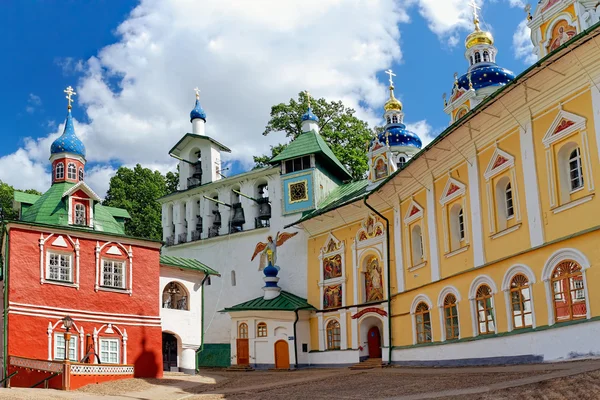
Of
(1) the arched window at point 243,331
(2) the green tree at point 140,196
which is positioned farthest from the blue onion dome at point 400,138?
(2) the green tree at point 140,196

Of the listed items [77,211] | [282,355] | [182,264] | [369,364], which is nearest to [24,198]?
[77,211]

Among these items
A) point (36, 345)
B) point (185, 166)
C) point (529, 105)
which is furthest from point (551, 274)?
point (185, 166)

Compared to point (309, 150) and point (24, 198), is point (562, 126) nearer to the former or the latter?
point (309, 150)

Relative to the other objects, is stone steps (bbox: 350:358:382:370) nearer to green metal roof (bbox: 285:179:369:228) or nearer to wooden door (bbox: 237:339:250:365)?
wooden door (bbox: 237:339:250:365)

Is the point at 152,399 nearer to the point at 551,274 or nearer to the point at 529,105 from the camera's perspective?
the point at 551,274

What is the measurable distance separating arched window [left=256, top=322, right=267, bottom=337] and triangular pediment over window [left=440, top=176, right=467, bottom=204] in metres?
12.5

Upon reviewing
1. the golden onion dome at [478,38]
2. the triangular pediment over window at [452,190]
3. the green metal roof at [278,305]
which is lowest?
the green metal roof at [278,305]

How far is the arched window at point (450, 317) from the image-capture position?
21.3 m

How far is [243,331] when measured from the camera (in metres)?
32.2

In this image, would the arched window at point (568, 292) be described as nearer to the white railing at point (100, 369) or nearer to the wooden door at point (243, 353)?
the white railing at point (100, 369)

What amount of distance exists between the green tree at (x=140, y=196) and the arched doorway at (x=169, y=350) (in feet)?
59.5

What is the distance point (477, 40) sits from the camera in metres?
31.7

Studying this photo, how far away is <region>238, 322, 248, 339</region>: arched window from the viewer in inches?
1264

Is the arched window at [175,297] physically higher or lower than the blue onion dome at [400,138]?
lower
